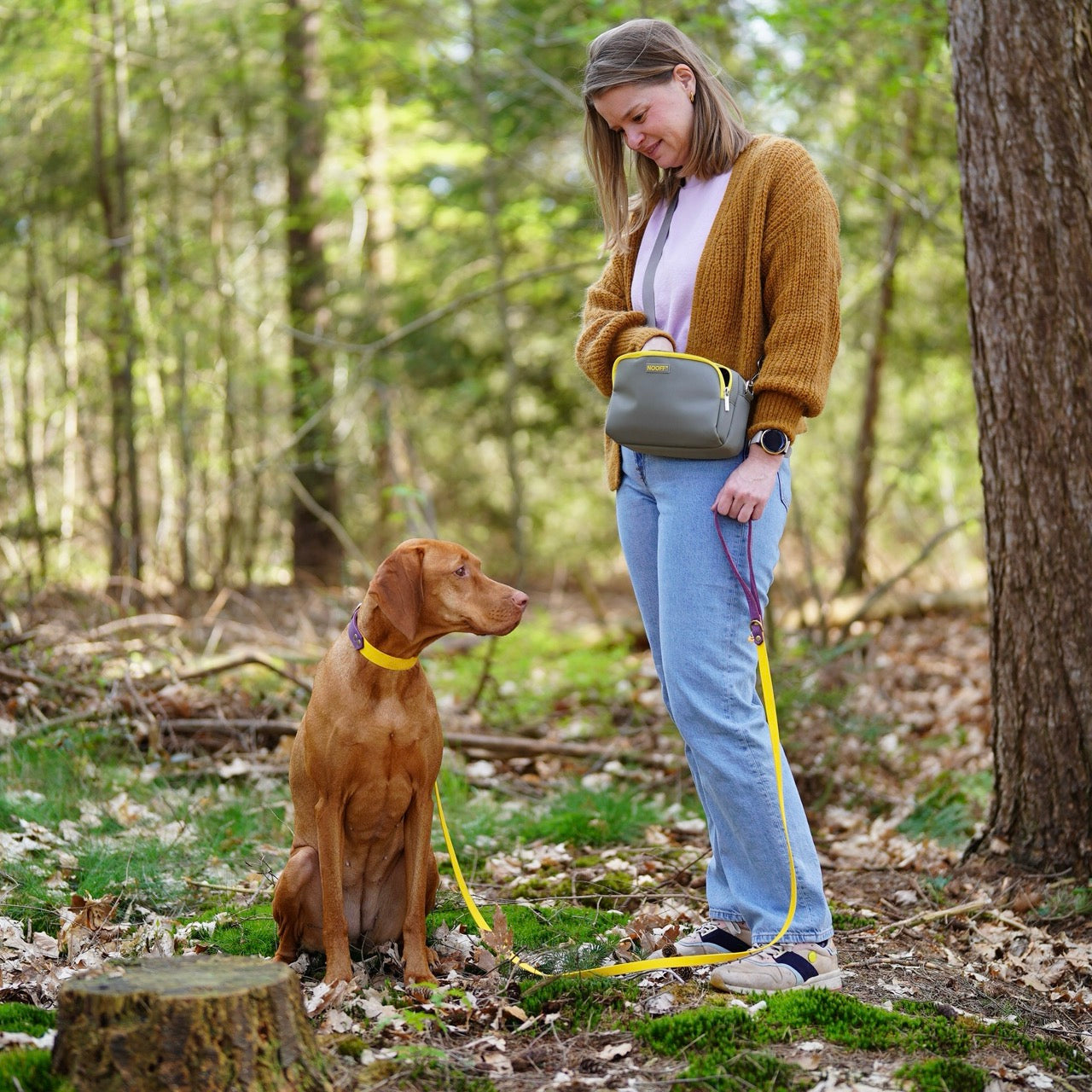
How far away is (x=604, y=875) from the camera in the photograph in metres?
4.43

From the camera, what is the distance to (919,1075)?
270 centimetres


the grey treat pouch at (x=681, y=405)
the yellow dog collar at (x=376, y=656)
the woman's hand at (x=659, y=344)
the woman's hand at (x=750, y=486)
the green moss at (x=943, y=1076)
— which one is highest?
the woman's hand at (x=659, y=344)

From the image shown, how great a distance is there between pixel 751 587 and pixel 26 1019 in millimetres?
2187

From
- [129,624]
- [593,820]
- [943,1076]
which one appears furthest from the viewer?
[129,624]

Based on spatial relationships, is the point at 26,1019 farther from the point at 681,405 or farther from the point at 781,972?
the point at 681,405

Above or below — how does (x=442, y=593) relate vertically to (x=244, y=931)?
above

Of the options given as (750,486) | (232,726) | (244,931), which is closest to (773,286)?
(750,486)

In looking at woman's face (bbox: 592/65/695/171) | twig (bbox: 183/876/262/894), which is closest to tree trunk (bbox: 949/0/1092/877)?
woman's face (bbox: 592/65/695/171)

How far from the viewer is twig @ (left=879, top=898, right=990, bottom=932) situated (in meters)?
3.95

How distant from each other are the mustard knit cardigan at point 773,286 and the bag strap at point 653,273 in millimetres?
127

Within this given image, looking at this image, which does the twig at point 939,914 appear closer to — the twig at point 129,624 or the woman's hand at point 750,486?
the woman's hand at point 750,486

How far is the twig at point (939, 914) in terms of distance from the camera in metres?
3.95

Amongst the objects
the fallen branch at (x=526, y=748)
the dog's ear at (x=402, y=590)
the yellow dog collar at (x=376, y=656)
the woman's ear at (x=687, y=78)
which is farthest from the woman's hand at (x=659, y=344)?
the fallen branch at (x=526, y=748)

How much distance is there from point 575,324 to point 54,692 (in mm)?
7950
